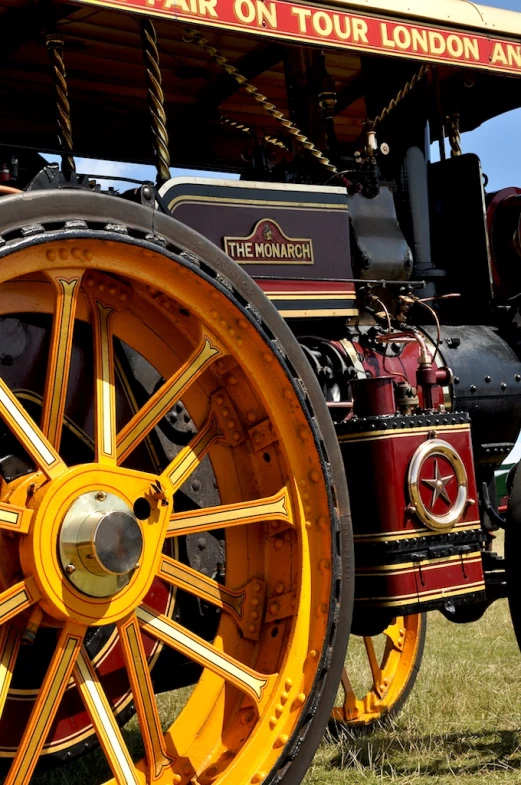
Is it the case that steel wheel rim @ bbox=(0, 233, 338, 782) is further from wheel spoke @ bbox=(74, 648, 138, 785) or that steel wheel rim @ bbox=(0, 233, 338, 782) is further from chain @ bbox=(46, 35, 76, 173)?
chain @ bbox=(46, 35, 76, 173)

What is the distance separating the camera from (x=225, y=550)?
2957 mm

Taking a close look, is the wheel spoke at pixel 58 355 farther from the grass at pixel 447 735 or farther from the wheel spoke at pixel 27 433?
the grass at pixel 447 735

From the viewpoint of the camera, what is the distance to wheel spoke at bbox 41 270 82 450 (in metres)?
2.40

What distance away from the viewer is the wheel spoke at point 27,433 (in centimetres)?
232

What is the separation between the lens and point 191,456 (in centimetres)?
269

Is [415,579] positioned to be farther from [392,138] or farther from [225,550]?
[392,138]

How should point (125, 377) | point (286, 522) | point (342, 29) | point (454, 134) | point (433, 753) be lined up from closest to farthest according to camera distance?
point (286, 522) < point (125, 377) < point (342, 29) < point (433, 753) < point (454, 134)

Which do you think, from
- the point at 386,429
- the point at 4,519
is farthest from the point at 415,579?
the point at 4,519

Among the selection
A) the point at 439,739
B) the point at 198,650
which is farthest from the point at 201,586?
the point at 439,739

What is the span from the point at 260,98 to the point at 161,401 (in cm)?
147

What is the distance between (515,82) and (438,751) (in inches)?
98.5

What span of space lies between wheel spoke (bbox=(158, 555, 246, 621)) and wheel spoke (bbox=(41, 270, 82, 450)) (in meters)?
0.42

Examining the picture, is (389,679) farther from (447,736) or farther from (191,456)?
(191,456)

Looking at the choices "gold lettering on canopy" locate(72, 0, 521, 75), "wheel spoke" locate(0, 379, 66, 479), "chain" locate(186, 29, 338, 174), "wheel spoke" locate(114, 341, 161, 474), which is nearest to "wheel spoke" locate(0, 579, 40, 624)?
"wheel spoke" locate(0, 379, 66, 479)
